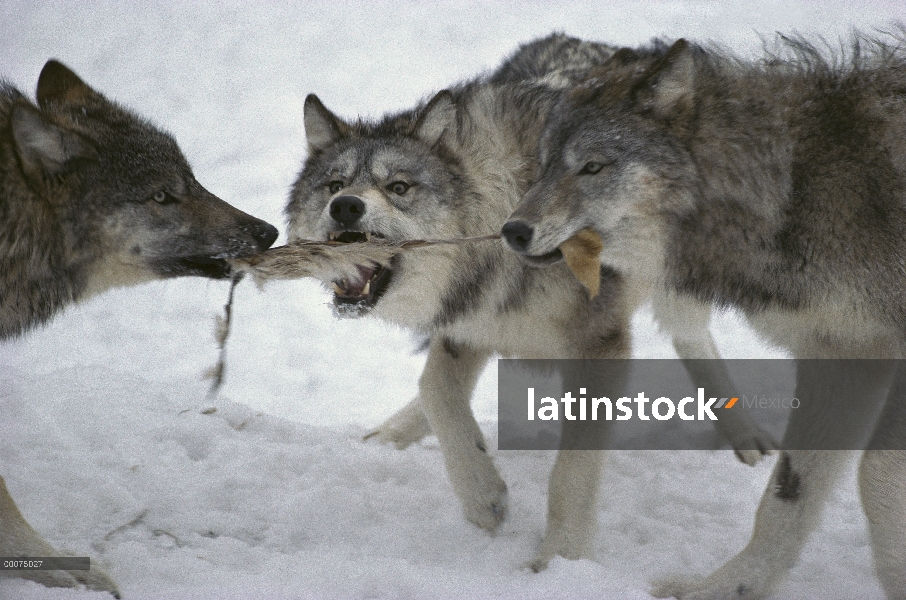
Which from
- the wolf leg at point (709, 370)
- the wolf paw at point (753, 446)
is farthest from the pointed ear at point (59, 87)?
the wolf paw at point (753, 446)

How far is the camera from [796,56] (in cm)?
287

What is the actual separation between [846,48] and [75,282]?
9.17ft

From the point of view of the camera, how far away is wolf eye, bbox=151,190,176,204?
9.72 ft

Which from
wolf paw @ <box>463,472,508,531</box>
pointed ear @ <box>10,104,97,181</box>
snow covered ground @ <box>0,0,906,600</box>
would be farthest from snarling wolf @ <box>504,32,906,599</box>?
pointed ear @ <box>10,104,97,181</box>

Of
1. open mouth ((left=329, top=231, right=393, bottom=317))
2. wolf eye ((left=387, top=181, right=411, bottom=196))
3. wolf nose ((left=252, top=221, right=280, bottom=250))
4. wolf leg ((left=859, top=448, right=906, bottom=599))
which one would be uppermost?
wolf eye ((left=387, top=181, right=411, bottom=196))

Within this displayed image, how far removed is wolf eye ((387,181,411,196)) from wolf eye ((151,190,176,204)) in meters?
0.79

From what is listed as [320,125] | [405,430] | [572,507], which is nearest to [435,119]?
[320,125]

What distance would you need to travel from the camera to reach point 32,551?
2.60 meters

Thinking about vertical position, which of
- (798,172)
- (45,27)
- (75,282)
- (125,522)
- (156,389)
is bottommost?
(125,522)

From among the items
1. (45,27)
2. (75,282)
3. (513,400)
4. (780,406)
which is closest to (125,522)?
(75,282)

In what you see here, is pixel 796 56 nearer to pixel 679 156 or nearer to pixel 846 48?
pixel 846 48

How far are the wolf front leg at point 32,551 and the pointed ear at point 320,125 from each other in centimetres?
171

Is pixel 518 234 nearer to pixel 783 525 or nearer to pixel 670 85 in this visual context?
pixel 670 85

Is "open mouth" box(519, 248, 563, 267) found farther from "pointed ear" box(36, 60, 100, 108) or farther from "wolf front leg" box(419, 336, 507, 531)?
"pointed ear" box(36, 60, 100, 108)
